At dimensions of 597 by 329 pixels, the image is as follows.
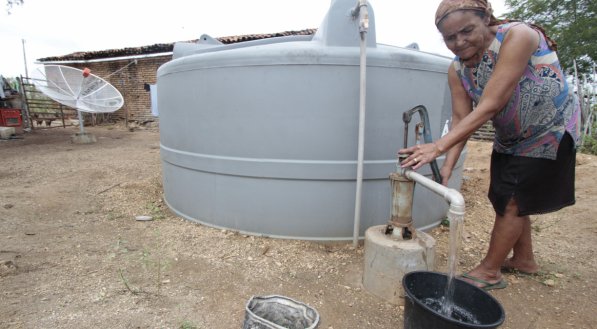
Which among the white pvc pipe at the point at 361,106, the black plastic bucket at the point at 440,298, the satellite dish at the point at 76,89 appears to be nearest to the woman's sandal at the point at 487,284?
the black plastic bucket at the point at 440,298

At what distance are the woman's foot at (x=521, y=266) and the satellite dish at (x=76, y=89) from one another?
8538mm

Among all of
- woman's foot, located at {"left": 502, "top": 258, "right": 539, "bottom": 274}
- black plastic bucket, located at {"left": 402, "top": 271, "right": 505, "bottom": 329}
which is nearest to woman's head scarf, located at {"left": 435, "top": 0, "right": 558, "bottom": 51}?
black plastic bucket, located at {"left": 402, "top": 271, "right": 505, "bottom": 329}

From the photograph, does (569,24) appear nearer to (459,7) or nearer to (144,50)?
(459,7)

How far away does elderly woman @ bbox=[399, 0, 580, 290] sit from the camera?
144 cm

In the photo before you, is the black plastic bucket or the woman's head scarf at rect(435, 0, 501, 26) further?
the woman's head scarf at rect(435, 0, 501, 26)

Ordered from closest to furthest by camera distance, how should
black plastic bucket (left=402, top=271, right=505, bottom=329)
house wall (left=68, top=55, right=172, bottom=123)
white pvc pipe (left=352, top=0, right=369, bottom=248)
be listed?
black plastic bucket (left=402, top=271, right=505, bottom=329), white pvc pipe (left=352, top=0, right=369, bottom=248), house wall (left=68, top=55, right=172, bottom=123)

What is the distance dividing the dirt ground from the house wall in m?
9.21

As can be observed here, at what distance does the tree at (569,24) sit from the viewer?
10.6 meters

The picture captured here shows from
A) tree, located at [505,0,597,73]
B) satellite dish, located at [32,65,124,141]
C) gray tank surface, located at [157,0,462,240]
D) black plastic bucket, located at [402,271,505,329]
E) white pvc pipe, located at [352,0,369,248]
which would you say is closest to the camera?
black plastic bucket, located at [402,271,505,329]

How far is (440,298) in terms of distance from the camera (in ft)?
5.03

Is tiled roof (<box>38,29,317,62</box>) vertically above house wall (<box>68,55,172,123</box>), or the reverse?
tiled roof (<box>38,29,317,62</box>)

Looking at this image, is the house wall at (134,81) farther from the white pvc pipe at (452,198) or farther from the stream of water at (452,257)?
the stream of water at (452,257)

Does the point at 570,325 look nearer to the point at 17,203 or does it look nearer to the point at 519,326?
the point at 519,326

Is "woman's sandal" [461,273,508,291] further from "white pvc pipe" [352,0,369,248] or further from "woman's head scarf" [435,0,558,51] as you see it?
"woman's head scarf" [435,0,558,51]
